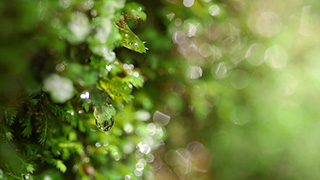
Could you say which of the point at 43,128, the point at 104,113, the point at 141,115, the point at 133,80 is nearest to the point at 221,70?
the point at 141,115

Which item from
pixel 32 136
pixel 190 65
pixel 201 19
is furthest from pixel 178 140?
pixel 32 136

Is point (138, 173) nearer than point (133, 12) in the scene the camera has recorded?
No

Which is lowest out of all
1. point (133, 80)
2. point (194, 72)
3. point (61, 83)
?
point (194, 72)

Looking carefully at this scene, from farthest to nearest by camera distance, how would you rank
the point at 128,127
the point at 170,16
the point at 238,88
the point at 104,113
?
the point at 238,88
the point at 170,16
the point at 128,127
the point at 104,113

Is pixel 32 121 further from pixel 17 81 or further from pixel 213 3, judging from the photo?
pixel 213 3

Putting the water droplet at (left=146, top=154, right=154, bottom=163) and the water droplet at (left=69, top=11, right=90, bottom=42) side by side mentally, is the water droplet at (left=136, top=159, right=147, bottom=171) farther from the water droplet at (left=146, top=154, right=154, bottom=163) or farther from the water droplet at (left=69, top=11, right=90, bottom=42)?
the water droplet at (left=69, top=11, right=90, bottom=42)

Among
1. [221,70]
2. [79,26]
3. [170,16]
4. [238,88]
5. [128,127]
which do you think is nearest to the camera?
[79,26]

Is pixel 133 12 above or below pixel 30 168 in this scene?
above

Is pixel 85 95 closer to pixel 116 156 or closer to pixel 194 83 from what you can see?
pixel 116 156
